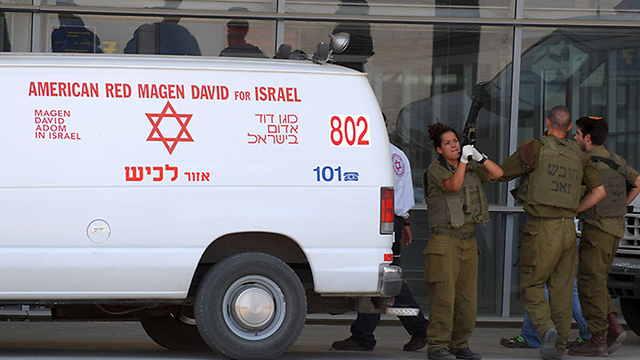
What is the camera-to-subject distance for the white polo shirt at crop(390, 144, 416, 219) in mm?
8867

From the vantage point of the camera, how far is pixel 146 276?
7262 mm

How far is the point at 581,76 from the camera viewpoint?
39.1 ft

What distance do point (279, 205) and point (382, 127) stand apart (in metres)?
0.96

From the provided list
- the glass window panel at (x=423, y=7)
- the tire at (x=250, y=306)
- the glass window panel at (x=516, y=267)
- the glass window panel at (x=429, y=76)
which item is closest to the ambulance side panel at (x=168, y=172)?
the tire at (x=250, y=306)

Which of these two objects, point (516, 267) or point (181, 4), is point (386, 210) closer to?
point (516, 267)

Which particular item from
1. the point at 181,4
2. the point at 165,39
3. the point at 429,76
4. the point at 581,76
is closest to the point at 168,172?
→ the point at 165,39

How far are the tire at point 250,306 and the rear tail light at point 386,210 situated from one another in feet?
2.36

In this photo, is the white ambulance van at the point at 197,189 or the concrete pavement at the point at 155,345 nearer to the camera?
the white ambulance van at the point at 197,189

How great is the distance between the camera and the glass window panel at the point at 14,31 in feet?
37.1

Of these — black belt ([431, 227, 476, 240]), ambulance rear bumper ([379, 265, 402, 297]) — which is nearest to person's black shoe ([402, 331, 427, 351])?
black belt ([431, 227, 476, 240])

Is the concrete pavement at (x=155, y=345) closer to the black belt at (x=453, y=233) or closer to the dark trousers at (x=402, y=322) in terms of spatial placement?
the dark trousers at (x=402, y=322)

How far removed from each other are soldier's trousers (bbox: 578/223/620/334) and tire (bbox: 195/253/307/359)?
2.68 metres

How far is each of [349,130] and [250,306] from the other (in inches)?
56.3

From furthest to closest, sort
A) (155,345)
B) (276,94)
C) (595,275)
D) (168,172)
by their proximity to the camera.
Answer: (155,345)
(595,275)
(276,94)
(168,172)
